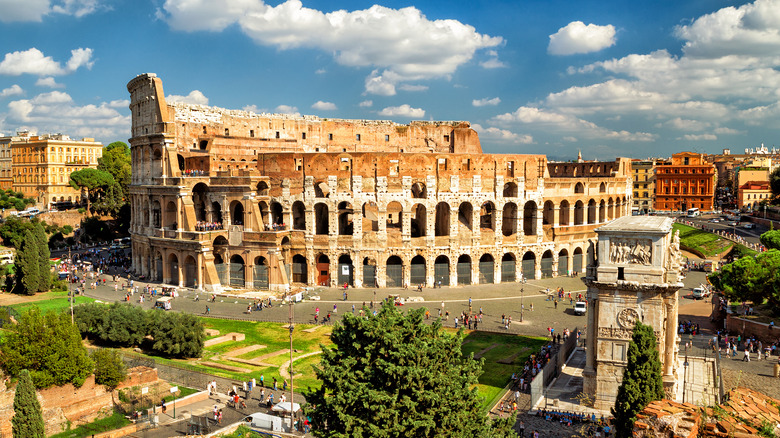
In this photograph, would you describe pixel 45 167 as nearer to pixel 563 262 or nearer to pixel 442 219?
pixel 442 219

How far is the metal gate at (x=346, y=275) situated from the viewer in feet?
175

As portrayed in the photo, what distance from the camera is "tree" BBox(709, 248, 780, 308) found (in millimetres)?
38312

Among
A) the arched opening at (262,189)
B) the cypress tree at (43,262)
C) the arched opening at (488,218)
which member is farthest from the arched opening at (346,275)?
the cypress tree at (43,262)

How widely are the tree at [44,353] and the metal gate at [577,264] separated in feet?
149

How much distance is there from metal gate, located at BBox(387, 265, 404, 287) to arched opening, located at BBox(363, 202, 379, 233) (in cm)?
400

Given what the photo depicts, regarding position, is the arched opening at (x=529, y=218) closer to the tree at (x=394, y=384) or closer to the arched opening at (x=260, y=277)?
the arched opening at (x=260, y=277)

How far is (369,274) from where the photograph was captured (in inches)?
2089

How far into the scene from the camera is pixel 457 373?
1819cm

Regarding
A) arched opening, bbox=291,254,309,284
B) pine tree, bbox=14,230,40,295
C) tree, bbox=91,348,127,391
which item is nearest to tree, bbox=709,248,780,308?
arched opening, bbox=291,254,309,284

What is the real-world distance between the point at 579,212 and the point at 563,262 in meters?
6.37

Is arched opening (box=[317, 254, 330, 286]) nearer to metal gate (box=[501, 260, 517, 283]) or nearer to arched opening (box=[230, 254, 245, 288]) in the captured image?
arched opening (box=[230, 254, 245, 288])

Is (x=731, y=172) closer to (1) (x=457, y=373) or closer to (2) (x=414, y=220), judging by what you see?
(2) (x=414, y=220)

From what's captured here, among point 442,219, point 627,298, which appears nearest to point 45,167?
Answer: point 442,219

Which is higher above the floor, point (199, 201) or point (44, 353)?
point (199, 201)
